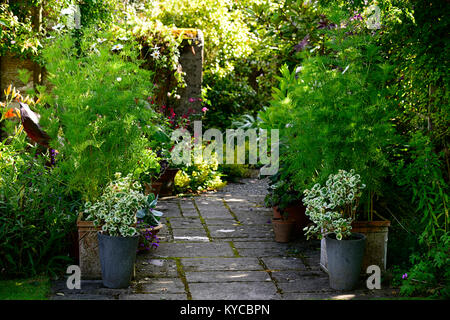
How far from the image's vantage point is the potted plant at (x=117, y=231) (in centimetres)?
333

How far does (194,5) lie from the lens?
8977 mm

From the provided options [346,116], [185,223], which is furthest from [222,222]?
[346,116]

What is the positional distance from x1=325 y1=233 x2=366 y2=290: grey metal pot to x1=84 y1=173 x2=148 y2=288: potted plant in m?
1.37

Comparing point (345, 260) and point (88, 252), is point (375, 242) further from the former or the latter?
point (88, 252)

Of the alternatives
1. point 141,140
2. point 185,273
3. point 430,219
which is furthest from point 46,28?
point 430,219

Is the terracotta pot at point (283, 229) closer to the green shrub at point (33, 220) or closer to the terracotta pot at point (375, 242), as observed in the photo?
the terracotta pot at point (375, 242)

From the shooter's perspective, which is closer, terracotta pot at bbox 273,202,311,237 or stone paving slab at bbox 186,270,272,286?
stone paving slab at bbox 186,270,272,286

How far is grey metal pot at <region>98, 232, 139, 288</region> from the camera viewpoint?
3357mm

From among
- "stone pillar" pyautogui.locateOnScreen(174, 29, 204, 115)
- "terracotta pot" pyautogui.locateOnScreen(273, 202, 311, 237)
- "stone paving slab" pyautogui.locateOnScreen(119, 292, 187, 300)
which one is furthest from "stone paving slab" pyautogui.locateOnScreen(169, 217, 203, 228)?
"stone pillar" pyautogui.locateOnScreen(174, 29, 204, 115)

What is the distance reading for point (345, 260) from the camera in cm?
343

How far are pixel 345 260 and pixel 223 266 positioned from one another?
1.01m

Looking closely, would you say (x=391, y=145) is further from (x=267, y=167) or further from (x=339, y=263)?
(x=267, y=167)

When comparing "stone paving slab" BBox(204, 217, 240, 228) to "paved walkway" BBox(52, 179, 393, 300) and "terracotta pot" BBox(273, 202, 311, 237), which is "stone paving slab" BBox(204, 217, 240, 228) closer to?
"paved walkway" BBox(52, 179, 393, 300)

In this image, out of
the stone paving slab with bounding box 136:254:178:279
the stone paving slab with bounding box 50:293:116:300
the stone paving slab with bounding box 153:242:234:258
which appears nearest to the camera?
the stone paving slab with bounding box 50:293:116:300
